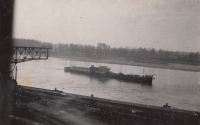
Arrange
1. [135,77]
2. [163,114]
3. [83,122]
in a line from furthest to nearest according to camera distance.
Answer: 1. [135,77]
2. [163,114]
3. [83,122]

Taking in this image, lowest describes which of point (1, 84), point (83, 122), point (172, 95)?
point (172, 95)

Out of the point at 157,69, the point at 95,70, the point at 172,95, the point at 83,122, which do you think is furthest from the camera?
the point at 157,69

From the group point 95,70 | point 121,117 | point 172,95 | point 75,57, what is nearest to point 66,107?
point 121,117

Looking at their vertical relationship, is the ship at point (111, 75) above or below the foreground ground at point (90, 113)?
below

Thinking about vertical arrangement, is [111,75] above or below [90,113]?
below

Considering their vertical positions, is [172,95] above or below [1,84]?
below

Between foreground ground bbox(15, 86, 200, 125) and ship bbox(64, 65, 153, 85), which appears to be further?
ship bbox(64, 65, 153, 85)

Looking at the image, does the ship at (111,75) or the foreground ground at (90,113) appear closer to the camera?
the foreground ground at (90,113)

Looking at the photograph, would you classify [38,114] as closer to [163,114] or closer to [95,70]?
[163,114]
